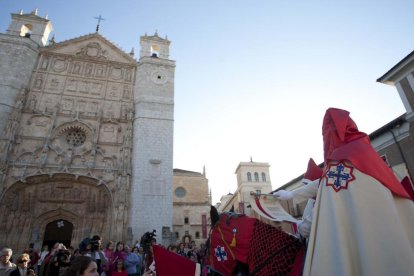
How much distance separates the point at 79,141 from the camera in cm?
1780

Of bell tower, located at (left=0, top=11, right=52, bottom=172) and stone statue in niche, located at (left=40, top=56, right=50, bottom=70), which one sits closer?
bell tower, located at (left=0, top=11, right=52, bottom=172)

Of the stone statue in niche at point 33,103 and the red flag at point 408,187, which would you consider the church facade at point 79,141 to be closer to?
the stone statue in niche at point 33,103

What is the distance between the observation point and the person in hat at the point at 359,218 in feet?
6.18

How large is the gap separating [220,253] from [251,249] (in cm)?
46

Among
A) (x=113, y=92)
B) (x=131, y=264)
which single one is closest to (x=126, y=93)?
(x=113, y=92)

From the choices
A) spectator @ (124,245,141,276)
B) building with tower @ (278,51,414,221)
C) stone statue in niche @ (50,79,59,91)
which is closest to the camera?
spectator @ (124,245,141,276)

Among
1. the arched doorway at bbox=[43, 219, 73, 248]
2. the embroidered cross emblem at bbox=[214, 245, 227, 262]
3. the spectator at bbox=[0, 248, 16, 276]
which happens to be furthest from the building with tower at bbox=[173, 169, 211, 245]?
the embroidered cross emblem at bbox=[214, 245, 227, 262]

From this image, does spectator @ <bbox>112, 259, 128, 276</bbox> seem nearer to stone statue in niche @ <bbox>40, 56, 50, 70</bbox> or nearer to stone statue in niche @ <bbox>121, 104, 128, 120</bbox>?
stone statue in niche @ <bbox>121, 104, 128, 120</bbox>

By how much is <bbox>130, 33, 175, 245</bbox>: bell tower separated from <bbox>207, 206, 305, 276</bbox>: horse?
510 inches

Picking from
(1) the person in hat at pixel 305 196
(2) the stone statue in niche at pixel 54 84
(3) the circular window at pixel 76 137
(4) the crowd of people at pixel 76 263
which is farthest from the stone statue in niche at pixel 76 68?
(1) the person in hat at pixel 305 196

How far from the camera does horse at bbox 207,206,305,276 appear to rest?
2.73 m

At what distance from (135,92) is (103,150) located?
5.45 metres

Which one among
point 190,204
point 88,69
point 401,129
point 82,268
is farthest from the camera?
point 190,204

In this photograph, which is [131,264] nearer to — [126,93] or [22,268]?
[22,268]
